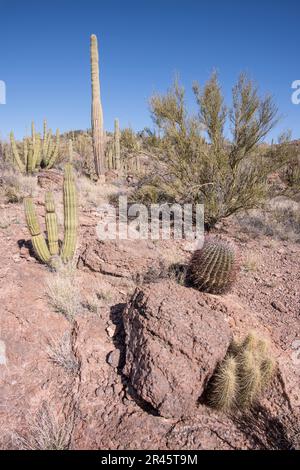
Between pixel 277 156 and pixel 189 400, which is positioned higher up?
pixel 277 156

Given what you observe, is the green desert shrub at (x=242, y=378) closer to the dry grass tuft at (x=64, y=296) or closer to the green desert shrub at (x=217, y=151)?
the dry grass tuft at (x=64, y=296)

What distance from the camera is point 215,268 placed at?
3.87 metres

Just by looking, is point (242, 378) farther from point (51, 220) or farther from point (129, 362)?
point (51, 220)

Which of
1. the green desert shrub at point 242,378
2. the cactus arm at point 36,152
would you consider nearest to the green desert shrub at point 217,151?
the green desert shrub at point 242,378

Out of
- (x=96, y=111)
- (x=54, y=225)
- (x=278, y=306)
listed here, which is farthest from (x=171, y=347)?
(x=96, y=111)

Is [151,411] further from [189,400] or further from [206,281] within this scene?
[206,281]

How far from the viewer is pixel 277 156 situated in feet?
21.7

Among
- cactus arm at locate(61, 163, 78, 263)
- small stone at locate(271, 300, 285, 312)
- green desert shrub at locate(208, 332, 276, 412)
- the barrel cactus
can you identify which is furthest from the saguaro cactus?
green desert shrub at locate(208, 332, 276, 412)

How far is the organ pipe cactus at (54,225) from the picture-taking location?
4.40 meters

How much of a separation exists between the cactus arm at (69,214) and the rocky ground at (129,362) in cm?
44

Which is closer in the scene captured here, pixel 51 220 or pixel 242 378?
pixel 242 378

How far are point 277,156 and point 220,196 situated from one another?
1591mm

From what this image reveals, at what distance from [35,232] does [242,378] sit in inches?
133
